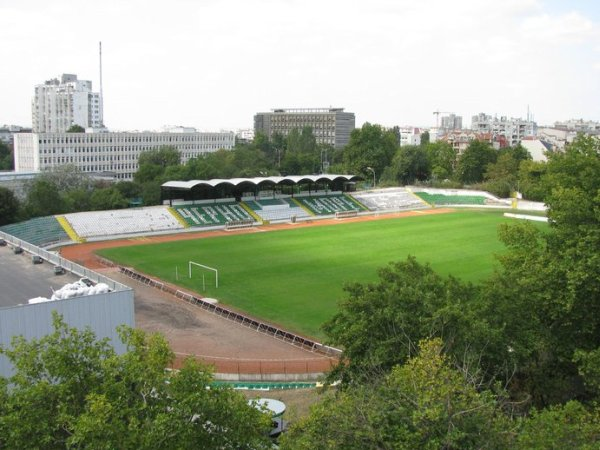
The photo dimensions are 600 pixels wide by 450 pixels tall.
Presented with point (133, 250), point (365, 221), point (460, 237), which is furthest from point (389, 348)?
point (365, 221)

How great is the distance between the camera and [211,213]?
210ft

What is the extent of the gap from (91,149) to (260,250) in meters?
83.7

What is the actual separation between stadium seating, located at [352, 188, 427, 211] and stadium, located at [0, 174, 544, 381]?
0.63ft

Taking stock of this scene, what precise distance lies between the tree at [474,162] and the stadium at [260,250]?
40.8 ft

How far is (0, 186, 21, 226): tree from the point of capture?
5415cm

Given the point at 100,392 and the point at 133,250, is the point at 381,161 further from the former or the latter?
the point at 100,392

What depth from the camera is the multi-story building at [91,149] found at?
11594 cm

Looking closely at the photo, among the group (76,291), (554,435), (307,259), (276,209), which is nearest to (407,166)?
(276,209)

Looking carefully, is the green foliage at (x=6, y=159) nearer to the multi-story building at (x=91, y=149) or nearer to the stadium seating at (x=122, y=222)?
the multi-story building at (x=91, y=149)

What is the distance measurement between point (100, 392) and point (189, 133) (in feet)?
442

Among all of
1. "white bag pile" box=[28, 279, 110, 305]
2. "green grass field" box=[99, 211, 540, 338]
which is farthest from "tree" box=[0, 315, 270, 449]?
"green grass field" box=[99, 211, 540, 338]

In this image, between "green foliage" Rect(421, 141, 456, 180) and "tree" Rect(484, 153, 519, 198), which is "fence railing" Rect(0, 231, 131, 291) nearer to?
"tree" Rect(484, 153, 519, 198)

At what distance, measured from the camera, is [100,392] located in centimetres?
1170

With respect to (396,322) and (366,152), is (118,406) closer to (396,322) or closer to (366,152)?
(396,322)
